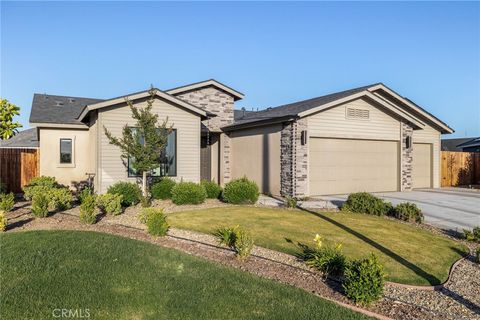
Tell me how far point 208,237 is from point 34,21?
9476mm

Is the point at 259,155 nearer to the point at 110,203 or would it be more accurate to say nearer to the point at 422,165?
the point at 110,203

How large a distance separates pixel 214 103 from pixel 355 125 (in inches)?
294

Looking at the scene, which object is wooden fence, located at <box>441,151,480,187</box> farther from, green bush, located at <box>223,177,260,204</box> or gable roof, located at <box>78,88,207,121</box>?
gable roof, located at <box>78,88,207,121</box>

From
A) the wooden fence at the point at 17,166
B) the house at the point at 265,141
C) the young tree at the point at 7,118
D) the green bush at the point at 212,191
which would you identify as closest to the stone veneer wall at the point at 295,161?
the house at the point at 265,141

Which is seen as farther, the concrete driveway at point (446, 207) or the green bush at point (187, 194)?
the green bush at point (187, 194)

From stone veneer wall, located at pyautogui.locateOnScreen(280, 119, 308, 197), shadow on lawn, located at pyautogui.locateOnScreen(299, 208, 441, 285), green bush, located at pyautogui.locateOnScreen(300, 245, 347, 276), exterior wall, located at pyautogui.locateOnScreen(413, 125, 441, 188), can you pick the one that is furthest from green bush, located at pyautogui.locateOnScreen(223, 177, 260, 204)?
exterior wall, located at pyautogui.locateOnScreen(413, 125, 441, 188)

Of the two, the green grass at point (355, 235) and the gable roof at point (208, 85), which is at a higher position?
the gable roof at point (208, 85)

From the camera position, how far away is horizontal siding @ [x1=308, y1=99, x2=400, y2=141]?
50.5 feet

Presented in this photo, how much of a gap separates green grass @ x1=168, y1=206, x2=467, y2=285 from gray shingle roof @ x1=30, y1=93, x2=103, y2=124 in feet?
30.8

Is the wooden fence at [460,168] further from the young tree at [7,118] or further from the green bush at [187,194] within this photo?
the young tree at [7,118]

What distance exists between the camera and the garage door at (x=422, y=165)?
19828 mm

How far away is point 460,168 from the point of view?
22.9 metres

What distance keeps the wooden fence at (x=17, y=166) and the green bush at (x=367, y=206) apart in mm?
14078

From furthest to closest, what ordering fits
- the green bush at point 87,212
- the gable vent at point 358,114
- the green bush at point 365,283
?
the gable vent at point 358,114
the green bush at point 87,212
the green bush at point 365,283
